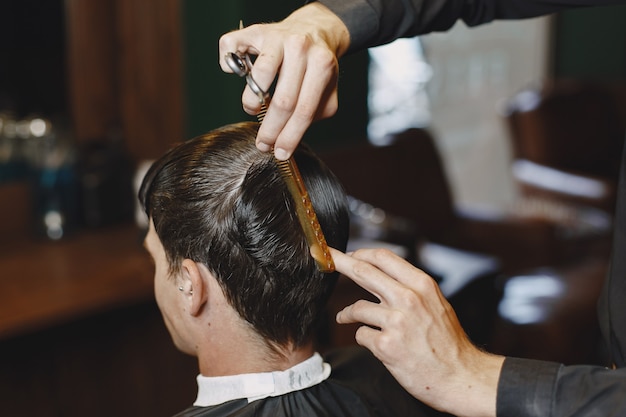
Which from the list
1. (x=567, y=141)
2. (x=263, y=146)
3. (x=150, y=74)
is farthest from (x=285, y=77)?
(x=567, y=141)

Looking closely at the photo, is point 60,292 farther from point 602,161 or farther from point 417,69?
point 602,161

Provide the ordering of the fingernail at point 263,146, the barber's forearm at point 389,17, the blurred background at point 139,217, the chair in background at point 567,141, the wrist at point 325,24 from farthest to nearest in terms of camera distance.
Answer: the chair in background at point 567,141
the blurred background at point 139,217
the barber's forearm at point 389,17
the wrist at point 325,24
the fingernail at point 263,146

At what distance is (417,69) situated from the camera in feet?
16.4

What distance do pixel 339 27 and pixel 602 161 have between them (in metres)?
4.14

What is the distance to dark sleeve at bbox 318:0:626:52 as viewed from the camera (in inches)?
54.9

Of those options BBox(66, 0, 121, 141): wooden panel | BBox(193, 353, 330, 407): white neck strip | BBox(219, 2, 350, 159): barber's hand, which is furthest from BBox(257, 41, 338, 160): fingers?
BBox(66, 0, 121, 141): wooden panel

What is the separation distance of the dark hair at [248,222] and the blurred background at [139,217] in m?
0.93

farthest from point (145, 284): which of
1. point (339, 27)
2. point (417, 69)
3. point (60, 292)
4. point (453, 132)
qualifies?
point (453, 132)

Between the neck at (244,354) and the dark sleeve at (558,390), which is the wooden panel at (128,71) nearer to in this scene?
the neck at (244,354)

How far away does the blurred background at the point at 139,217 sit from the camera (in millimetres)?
2602

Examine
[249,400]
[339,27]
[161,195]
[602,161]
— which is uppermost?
[339,27]

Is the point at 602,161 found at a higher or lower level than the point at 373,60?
lower

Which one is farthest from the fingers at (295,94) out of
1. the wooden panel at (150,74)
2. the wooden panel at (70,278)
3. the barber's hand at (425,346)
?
the wooden panel at (150,74)

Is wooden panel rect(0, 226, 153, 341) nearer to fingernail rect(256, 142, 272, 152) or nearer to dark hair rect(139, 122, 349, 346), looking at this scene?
dark hair rect(139, 122, 349, 346)
